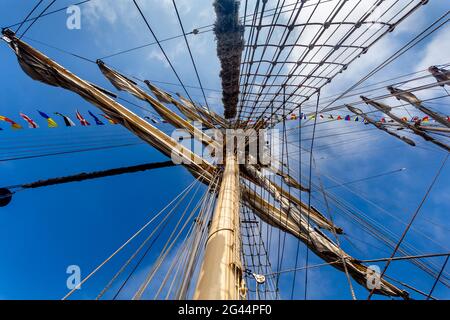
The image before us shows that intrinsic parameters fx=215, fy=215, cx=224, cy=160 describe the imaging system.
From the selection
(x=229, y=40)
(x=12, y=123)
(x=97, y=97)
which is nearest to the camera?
(x=97, y=97)

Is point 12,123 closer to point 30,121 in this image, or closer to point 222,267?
point 30,121

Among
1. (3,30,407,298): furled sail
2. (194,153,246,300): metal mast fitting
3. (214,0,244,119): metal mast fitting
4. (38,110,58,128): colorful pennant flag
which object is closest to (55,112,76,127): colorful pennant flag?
(38,110,58,128): colorful pennant flag

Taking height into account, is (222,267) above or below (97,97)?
below

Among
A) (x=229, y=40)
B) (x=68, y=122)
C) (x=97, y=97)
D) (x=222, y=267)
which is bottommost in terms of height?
(x=222, y=267)

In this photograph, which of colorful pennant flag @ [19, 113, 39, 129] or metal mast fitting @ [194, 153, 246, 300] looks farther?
colorful pennant flag @ [19, 113, 39, 129]

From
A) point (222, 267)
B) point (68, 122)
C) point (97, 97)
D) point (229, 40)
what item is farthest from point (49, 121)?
point (222, 267)

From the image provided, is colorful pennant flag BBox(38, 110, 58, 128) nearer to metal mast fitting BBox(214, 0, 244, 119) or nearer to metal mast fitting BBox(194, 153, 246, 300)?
metal mast fitting BBox(214, 0, 244, 119)

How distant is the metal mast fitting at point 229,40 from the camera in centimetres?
548

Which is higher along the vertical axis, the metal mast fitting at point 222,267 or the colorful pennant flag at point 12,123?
the colorful pennant flag at point 12,123

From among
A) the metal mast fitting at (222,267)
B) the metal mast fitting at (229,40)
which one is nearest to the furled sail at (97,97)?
the metal mast fitting at (222,267)

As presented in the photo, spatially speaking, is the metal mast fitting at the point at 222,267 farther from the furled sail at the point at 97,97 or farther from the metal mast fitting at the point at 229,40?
the metal mast fitting at the point at 229,40

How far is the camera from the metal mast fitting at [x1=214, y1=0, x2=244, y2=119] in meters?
5.48

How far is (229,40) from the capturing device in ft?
20.8
